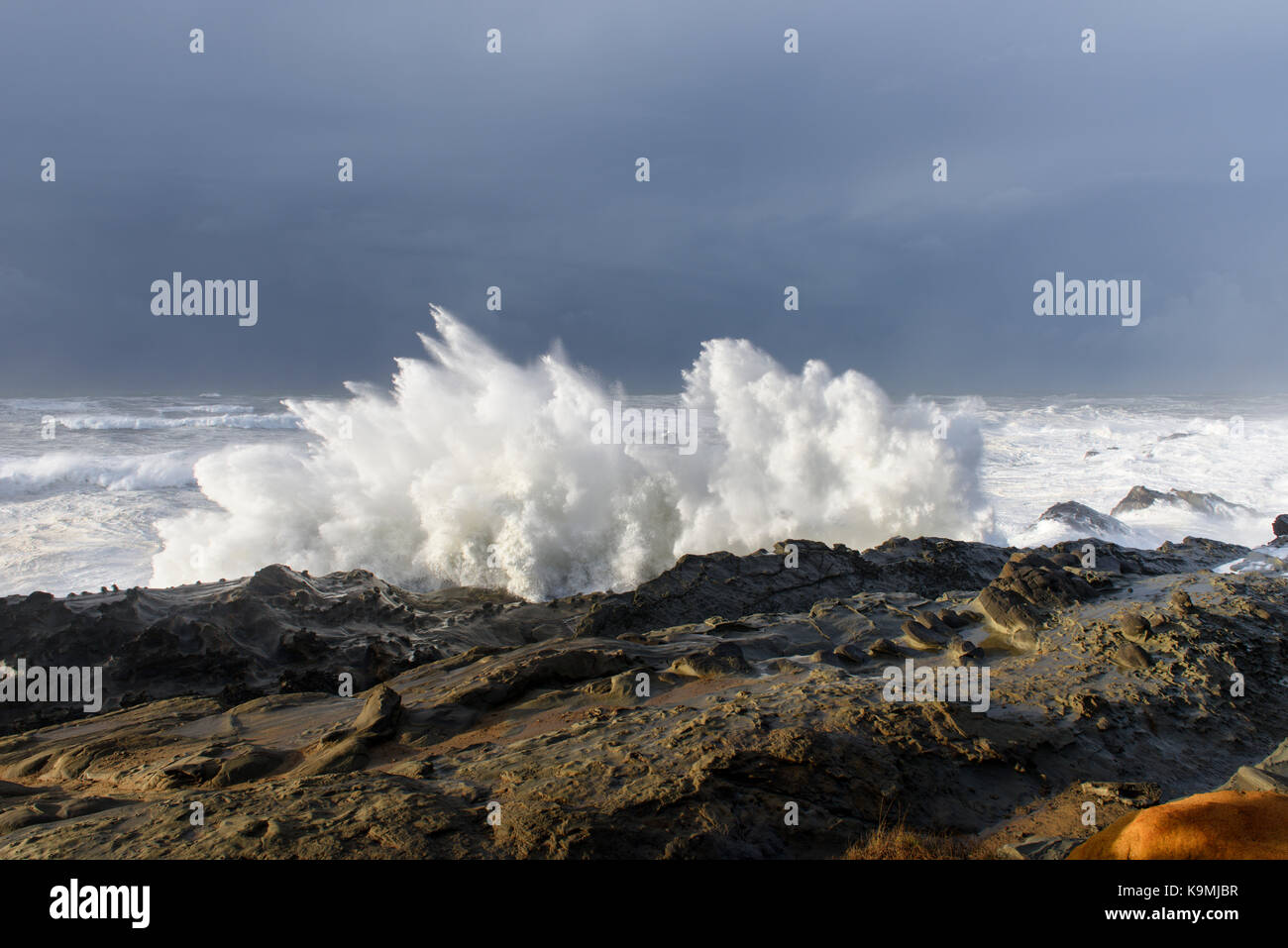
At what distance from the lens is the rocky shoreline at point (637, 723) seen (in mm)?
3865

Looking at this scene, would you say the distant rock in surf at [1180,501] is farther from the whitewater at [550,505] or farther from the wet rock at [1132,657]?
the wet rock at [1132,657]

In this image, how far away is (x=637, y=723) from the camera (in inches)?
211

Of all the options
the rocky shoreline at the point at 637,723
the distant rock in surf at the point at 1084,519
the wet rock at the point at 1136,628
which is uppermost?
the distant rock in surf at the point at 1084,519

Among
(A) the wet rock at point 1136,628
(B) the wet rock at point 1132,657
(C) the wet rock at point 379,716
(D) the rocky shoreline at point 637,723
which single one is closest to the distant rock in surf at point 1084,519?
(D) the rocky shoreline at point 637,723

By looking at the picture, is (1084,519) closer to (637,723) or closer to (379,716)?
(637,723)

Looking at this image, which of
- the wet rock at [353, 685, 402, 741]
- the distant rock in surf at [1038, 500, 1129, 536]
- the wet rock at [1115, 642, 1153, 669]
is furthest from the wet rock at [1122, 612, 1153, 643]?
the distant rock in surf at [1038, 500, 1129, 536]

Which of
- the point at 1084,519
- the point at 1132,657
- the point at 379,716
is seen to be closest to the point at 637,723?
the point at 379,716

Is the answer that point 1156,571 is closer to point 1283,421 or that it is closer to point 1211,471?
point 1211,471

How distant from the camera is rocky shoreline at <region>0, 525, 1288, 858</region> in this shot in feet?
12.7

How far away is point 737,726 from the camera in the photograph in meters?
5.01

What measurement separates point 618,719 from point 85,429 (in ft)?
151

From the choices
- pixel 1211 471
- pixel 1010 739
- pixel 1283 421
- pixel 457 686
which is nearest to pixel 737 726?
pixel 1010 739

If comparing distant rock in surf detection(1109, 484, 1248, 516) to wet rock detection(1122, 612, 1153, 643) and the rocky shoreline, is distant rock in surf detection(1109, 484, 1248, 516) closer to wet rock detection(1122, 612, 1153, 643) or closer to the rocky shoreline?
the rocky shoreline

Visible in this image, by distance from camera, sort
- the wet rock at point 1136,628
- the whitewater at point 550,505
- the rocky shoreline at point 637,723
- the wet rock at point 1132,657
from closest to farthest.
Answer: the rocky shoreline at point 637,723, the wet rock at point 1132,657, the wet rock at point 1136,628, the whitewater at point 550,505
